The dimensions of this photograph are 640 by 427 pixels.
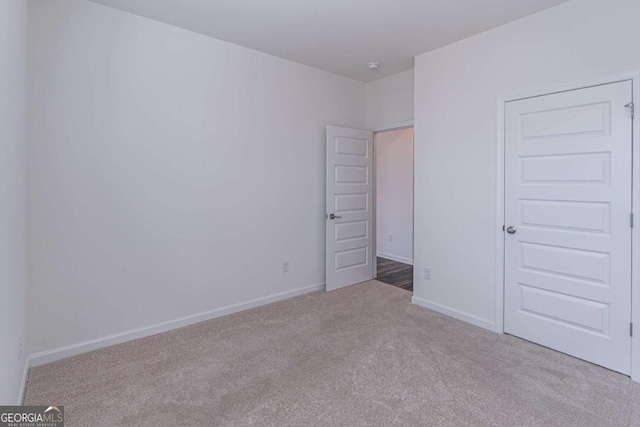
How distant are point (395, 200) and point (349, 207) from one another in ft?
6.45

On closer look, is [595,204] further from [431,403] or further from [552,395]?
[431,403]

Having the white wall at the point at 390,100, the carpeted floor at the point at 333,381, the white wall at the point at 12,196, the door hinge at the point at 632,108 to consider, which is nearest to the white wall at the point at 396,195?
the white wall at the point at 390,100

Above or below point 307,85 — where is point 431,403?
below

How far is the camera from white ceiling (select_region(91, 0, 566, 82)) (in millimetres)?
2619

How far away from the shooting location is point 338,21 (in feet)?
9.46

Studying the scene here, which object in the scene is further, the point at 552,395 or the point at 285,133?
the point at 285,133

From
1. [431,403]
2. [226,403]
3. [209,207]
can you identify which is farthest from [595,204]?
[209,207]

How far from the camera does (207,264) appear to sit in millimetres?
3324

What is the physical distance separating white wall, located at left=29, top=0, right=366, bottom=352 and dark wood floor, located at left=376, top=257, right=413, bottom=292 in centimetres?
131

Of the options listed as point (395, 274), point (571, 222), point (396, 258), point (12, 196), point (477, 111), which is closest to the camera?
point (12, 196)

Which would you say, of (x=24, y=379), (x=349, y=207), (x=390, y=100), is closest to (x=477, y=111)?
(x=390, y=100)

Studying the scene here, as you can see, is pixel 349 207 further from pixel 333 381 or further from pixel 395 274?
pixel 333 381

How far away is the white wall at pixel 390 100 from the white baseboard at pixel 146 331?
7.98 feet

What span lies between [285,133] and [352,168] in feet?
A: 3.43
